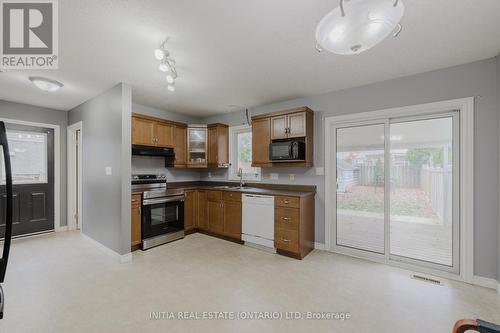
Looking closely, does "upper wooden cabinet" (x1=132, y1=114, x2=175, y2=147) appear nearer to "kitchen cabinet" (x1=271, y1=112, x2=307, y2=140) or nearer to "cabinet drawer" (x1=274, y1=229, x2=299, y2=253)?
"kitchen cabinet" (x1=271, y1=112, x2=307, y2=140)

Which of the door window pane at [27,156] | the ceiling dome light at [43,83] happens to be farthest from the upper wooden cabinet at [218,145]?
the door window pane at [27,156]

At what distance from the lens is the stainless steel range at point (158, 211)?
3.55 metres

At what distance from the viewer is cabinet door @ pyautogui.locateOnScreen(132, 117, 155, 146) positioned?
3.72m

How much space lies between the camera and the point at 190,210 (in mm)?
4344

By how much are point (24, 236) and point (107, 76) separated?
3.63 meters

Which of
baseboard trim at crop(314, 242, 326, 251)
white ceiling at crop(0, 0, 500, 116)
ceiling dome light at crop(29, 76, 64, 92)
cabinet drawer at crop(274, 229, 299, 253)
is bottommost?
baseboard trim at crop(314, 242, 326, 251)

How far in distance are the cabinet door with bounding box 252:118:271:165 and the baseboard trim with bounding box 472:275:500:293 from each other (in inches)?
116

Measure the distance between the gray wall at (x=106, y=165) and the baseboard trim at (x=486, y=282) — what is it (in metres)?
4.32

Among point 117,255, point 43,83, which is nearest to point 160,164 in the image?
point 117,255

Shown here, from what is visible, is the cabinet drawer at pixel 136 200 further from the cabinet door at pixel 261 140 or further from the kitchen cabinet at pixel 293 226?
the kitchen cabinet at pixel 293 226

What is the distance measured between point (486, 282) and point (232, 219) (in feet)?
10.8

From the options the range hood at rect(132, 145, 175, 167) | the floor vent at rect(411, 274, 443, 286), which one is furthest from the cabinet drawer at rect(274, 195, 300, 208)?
the range hood at rect(132, 145, 175, 167)

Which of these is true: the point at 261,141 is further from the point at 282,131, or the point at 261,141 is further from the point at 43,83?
the point at 43,83

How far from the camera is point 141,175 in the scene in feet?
13.6
